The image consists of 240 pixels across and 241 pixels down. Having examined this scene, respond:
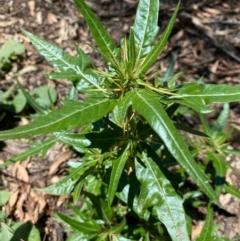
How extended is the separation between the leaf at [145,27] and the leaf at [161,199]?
51 cm

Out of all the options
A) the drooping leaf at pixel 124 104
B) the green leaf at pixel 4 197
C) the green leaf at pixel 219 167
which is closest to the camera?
the drooping leaf at pixel 124 104

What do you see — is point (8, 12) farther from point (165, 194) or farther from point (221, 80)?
point (165, 194)

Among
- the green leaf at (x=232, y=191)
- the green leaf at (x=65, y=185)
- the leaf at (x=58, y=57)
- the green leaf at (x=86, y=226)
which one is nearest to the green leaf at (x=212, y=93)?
the leaf at (x=58, y=57)

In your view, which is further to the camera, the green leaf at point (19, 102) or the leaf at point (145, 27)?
the green leaf at point (19, 102)

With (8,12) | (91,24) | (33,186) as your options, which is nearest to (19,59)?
(8,12)

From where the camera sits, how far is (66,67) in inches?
94.3

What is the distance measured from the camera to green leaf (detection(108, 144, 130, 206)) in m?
2.26

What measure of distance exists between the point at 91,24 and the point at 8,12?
2.43 m

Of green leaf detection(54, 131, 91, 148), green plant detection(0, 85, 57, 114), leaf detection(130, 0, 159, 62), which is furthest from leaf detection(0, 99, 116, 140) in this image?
green plant detection(0, 85, 57, 114)

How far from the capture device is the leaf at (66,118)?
1.79 m

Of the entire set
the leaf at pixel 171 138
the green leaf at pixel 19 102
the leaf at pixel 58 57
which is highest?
the leaf at pixel 58 57

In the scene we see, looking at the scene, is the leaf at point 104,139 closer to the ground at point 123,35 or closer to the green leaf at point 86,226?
the green leaf at point 86,226

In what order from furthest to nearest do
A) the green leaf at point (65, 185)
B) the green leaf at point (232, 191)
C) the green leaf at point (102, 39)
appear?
the green leaf at point (232, 191) → the green leaf at point (65, 185) → the green leaf at point (102, 39)

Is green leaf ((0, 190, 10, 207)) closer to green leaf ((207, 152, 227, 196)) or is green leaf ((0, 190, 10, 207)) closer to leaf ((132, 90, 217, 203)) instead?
green leaf ((207, 152, 227, 196))
